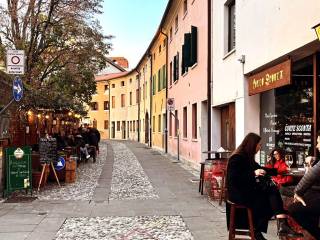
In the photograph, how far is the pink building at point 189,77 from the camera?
18.2 metres

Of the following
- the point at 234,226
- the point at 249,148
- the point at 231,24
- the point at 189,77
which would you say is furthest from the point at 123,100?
the point at 249,148

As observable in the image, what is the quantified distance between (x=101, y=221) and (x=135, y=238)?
4.76 ft

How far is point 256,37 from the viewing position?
A: 10656 millimetres

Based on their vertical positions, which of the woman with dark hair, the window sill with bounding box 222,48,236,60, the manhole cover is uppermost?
the window sill with bounding box 222,48,236,60

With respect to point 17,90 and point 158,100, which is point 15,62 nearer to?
point 17,90

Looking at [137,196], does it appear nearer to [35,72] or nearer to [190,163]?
[190,163]

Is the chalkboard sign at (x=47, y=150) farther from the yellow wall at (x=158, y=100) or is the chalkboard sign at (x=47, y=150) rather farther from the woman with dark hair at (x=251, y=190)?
the yellow wall at (x=158, y=100)

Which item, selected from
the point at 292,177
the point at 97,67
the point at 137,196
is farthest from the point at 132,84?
the point at 292,177

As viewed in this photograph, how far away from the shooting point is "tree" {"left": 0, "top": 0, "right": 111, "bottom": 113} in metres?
20.1

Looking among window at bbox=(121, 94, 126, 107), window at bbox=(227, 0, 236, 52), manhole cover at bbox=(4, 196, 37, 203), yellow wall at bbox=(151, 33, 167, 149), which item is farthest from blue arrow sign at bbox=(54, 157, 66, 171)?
window at bbox=(121, 94, 126, 107)

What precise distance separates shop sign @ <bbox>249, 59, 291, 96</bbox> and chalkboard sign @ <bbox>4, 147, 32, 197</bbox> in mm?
5114

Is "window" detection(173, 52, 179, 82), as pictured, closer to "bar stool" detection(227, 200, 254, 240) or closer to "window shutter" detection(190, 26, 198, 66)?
"window shutter" detection(190, 26, 198, 66)

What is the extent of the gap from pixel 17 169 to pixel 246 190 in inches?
276

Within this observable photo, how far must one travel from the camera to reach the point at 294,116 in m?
9.48
